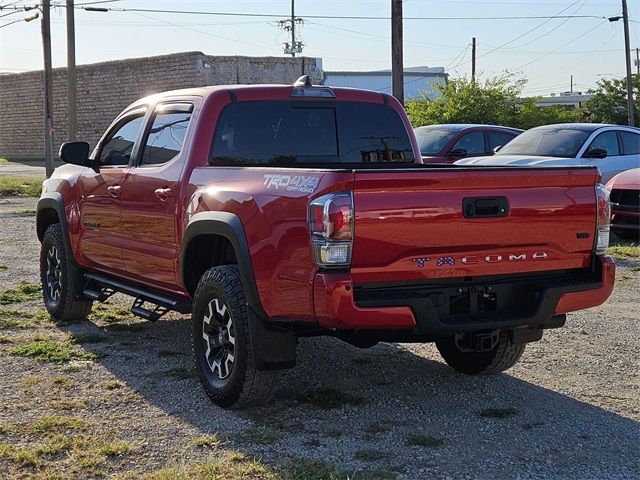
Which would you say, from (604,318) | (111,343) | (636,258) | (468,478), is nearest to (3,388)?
(111,343)

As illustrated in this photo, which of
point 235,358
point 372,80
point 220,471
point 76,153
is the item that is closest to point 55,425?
point 235,358

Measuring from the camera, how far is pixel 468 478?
169 inches

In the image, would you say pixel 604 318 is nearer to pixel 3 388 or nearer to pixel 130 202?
pixel 130 202

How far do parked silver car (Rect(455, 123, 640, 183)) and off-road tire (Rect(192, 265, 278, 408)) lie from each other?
843 centimetres

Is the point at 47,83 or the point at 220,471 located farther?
the point at 47,83

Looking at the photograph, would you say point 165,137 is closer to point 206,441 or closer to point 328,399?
point 328,399

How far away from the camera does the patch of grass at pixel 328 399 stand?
18.1ft

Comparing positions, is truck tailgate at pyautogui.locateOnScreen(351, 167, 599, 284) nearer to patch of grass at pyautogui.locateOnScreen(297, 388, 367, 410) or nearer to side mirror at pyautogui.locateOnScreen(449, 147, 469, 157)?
patch of grass at pyautogui.locateOnScreen(297, 388, 367, 410)

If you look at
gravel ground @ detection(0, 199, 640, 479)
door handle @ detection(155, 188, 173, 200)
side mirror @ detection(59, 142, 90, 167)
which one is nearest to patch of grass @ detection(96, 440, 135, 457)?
gravel ground @ detection(0, 199, 640, 479)

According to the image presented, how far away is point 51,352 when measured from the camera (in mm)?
6750

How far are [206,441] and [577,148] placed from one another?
1050cm

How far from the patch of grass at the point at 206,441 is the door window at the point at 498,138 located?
40.7 feet

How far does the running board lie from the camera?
6.16m

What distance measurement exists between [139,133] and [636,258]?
23.9 feet
